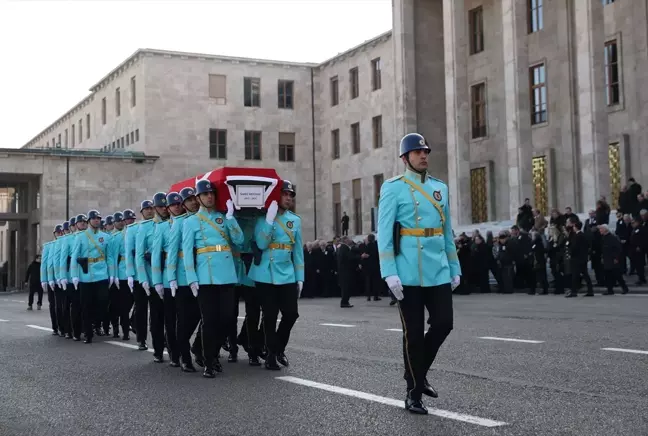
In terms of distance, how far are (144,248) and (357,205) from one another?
44286 millimetres

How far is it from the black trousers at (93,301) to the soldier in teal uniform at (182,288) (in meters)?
4.93

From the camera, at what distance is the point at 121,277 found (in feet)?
48.9

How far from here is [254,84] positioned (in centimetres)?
5844

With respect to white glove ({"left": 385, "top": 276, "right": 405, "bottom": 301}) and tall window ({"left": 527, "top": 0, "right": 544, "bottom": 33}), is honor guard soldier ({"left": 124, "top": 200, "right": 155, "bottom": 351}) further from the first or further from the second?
tall window ({"left": 527, "top": 0, "right": 544, "bottom": 33})

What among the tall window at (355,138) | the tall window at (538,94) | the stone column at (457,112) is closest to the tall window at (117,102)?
the tall window at (355,138)

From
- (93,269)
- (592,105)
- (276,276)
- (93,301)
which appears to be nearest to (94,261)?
→ (93,269)

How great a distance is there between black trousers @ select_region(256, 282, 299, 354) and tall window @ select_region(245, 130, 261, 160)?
48.3m

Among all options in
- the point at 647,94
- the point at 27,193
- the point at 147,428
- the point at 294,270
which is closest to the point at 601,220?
the point at 647,94

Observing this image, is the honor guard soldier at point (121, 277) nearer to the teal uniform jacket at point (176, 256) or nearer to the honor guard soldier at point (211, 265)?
the teal uniform jacket at point (176, 256)

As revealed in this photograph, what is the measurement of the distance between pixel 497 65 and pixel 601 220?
1907 cm

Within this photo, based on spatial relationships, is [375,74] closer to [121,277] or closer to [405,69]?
[405,69]

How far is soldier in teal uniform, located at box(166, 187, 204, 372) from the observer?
10.1 metres

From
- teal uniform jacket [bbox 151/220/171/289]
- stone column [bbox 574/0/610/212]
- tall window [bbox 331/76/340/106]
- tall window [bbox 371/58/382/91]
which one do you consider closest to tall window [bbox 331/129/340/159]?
tall window [bbox 331/76/340/106]

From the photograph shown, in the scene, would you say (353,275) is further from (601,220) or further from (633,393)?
(633,393)
